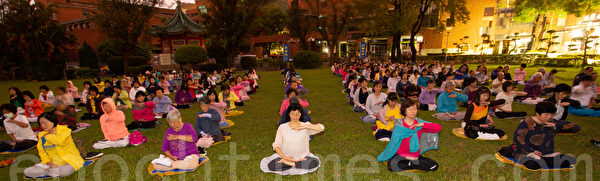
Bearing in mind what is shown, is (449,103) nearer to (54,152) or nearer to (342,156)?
(342,156)

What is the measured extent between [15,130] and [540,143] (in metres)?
10.7

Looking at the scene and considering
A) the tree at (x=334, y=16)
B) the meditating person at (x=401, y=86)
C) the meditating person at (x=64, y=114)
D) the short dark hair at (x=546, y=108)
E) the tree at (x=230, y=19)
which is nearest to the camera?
the short dark hair at (x=546, y=108)

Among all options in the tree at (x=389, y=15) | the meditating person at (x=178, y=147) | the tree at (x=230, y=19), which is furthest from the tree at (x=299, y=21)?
the meditating person at (x=178, y=147)

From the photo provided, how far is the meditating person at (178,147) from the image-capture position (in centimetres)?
420

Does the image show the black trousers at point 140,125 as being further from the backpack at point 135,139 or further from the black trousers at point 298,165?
the black trousers at point 298,165

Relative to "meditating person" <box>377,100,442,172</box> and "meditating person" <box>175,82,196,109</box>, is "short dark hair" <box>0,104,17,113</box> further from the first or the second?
"meditating person" <box>377,100,442,172</box>

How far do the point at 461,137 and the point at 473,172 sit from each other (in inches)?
65.8

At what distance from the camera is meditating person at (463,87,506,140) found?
5.37 m

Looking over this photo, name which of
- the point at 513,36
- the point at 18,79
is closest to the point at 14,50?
the point at 18,79

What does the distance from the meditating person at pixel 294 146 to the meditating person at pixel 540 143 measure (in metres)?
3.44

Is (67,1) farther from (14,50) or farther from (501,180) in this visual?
(501,180)

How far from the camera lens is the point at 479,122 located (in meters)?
5.52

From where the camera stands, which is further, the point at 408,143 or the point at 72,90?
the point at 72,90

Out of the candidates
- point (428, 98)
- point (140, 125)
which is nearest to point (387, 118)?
point (428, 98)
